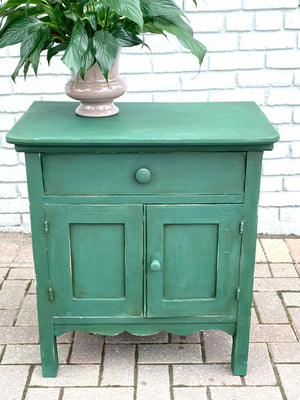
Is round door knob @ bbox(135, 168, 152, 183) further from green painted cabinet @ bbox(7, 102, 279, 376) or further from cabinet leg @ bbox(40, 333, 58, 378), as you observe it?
cabinet leg @ bbox(40, 333, 58, 378)

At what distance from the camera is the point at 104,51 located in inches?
83.1

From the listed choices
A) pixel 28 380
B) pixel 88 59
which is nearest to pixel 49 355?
pixel 28 380

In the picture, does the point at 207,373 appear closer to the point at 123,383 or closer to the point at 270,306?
the point at 123,383

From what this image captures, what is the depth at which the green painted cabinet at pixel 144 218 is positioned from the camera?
2.21 m

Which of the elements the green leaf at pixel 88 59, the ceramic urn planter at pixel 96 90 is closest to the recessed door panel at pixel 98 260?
the ceramic urn planter at pixel 96 90

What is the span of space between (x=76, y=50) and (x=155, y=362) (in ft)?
4.83

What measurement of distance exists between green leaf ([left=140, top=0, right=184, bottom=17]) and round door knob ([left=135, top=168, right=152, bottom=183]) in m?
0.60

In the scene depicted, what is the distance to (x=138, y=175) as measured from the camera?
2.22 metres

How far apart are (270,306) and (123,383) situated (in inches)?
39.1

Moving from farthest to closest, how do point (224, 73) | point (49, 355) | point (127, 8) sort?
1. point (224, 73)
2. point (49, 355)
3. point (127, 8)

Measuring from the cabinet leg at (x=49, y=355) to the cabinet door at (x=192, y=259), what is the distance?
1.52 ft

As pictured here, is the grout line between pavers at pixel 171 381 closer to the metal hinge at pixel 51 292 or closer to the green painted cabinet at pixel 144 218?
the green painted cabinet at pixel 144 218

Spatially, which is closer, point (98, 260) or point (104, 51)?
point (104, 51)

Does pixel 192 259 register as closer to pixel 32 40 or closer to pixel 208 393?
pixel 208 393
